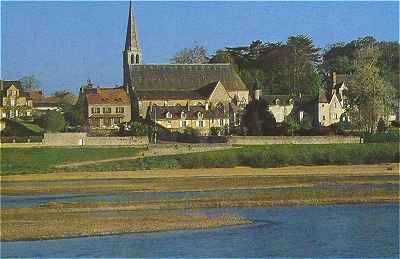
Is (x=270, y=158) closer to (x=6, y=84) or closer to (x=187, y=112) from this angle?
(x=187, y=112)

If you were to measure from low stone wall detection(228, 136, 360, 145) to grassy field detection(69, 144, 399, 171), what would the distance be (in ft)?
6.95

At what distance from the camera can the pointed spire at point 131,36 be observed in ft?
325

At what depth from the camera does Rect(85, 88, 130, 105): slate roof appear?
3359 inches


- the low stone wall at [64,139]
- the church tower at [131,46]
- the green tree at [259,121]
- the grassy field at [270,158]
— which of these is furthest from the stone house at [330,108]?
the low stone wall at [64,139]

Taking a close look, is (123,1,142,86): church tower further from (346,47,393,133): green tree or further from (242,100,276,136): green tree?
(346,47,393,133): green tree

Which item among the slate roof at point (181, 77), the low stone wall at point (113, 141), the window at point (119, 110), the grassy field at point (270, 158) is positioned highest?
the slate roof at point (181, 77)

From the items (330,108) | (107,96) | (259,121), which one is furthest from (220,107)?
(259,121)

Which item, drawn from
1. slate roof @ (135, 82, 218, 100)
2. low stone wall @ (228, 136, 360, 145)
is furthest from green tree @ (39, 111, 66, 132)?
low stone wall @ (228, 136, 360, 145)

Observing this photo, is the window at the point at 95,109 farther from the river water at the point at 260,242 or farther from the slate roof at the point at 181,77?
the river water at the point at 260,242

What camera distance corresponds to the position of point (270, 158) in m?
55.6

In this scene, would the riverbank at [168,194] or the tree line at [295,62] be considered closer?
the riverbank at [168,194]

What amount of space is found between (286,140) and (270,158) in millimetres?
8761

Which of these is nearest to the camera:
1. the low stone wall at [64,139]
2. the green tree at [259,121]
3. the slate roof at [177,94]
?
the low stone wall at [64,139]

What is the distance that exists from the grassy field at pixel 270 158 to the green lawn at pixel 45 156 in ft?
8.64
